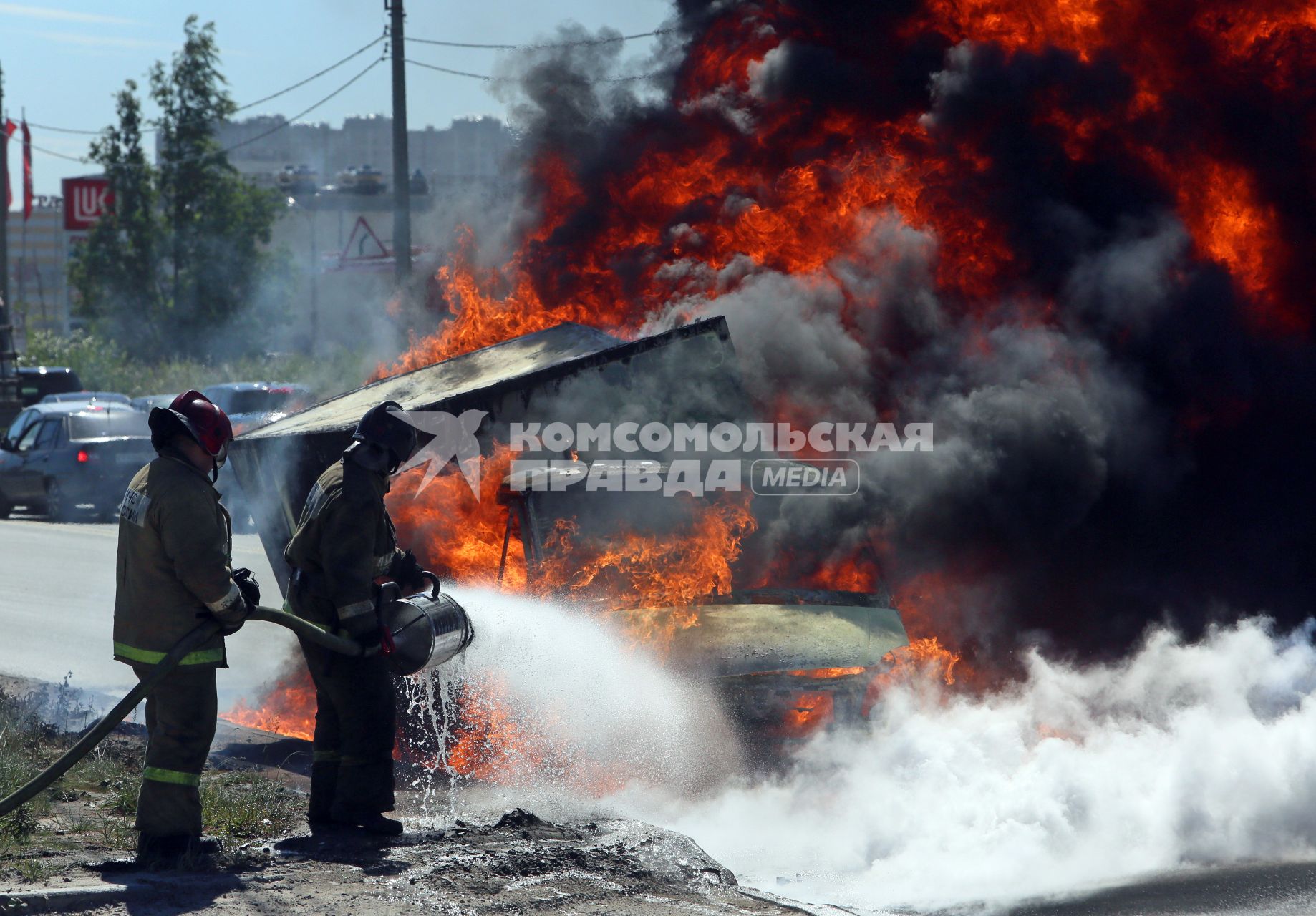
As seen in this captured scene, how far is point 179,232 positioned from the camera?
3725cm

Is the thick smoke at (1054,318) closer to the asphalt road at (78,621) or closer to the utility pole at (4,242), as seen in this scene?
the asphalt road at (78,621)

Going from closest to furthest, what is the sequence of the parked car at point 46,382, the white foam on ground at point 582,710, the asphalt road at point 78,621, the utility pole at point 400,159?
the white foam on ground at point 582,710 < the asphalt road at point 78,621 < the utility pole at point 400,159 < the parked car at point 46,382

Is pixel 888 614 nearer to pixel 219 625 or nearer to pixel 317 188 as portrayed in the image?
pixel 219 625

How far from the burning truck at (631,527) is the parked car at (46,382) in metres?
25.6

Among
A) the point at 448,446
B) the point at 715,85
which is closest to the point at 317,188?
the point at 715,85

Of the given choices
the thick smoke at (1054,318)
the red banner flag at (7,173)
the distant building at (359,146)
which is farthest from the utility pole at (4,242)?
the distant building at (359,146)

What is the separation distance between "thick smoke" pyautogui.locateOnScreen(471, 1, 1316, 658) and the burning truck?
1852 millimetres

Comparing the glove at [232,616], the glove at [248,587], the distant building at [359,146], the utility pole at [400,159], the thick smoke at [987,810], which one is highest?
the distant building at [359,146]

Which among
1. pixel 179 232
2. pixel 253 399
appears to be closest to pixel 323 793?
pixel 253 399

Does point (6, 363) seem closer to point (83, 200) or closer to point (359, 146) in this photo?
point (83, 200)

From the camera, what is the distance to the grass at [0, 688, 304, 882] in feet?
17.5

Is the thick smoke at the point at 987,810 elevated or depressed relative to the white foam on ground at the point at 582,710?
depressed

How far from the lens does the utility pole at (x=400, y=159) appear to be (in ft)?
63.0

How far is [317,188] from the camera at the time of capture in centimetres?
6575
